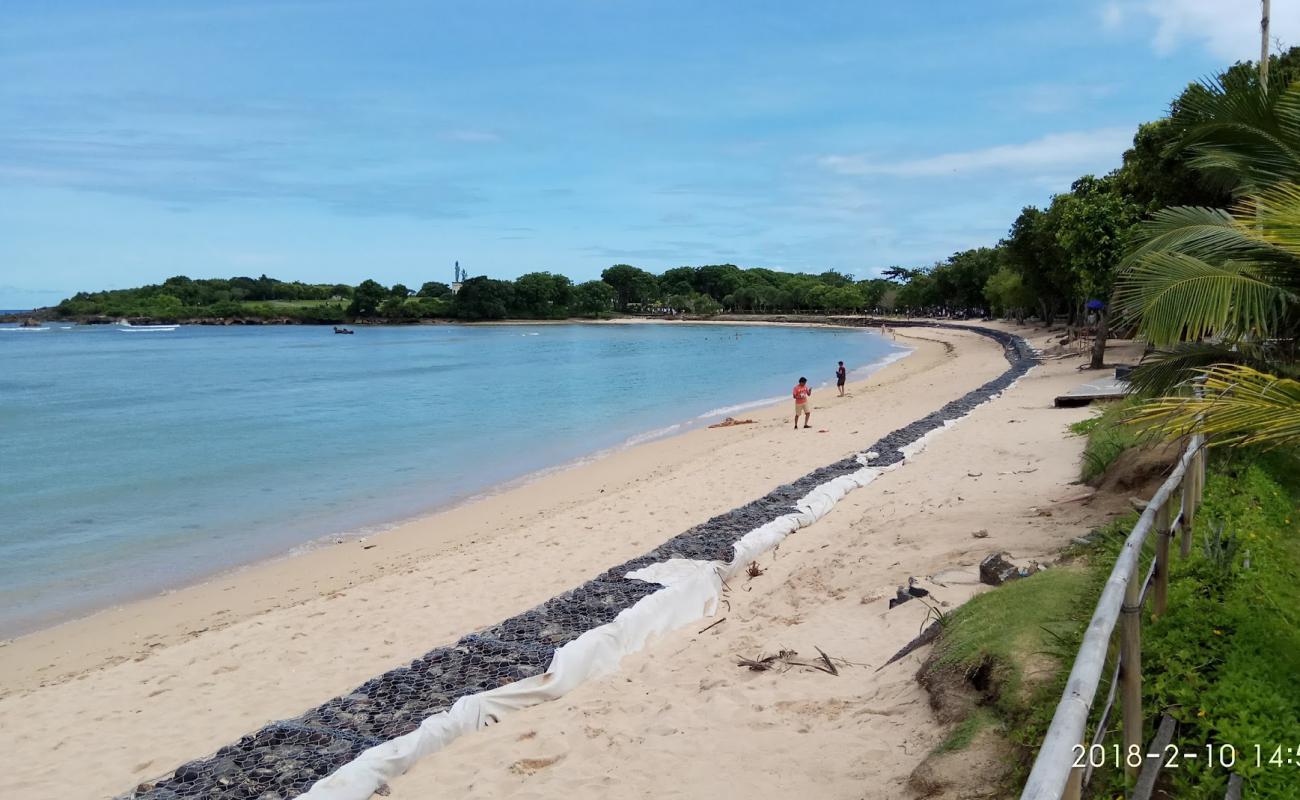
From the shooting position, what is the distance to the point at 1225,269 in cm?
568

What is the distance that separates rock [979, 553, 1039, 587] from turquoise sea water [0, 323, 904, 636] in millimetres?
10256

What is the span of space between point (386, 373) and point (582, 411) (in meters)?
25.5

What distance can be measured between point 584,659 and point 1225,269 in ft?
16.9

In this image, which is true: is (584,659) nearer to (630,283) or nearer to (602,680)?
(602,680)

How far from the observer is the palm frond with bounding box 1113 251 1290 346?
517cm

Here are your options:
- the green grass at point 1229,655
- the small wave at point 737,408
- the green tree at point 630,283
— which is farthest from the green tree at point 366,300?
the green grass at point 1229,655

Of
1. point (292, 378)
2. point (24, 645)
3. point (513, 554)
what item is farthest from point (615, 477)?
point (292, 378)

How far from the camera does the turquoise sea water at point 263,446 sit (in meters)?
13.2

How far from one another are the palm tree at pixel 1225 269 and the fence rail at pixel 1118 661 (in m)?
0.51

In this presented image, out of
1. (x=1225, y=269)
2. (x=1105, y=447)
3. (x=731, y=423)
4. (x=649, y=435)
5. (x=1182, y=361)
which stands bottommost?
(x=649, y=435)

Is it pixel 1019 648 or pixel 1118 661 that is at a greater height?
pixel 1118 661

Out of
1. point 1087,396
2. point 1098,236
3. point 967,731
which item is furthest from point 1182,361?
point 1098,236

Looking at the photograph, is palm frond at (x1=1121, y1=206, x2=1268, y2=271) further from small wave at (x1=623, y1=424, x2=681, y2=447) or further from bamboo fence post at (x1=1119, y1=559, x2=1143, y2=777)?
small wave at (x1=623, y1=424, x2=681, y2=447)

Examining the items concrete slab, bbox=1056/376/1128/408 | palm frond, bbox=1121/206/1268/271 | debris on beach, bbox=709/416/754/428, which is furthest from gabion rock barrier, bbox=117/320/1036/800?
debris on beach, bbox=709/416/754/428
